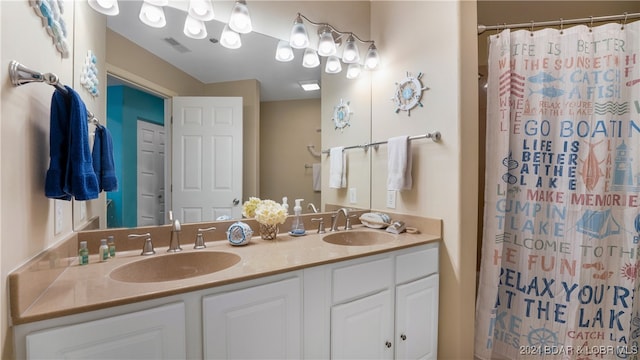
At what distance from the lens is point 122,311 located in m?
0.78

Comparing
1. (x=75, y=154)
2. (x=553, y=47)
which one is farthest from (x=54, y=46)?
(x=553, y=47)

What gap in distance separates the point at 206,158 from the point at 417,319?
1493 millimetres

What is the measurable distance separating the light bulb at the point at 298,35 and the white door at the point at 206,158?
0.51 meters

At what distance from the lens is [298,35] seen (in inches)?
66.2

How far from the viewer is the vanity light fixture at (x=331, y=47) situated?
1.70 m

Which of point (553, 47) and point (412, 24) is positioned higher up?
point (412, 24)

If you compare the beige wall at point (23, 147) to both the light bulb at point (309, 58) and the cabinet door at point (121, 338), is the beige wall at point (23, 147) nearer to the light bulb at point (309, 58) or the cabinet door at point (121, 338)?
the cabinet door at point (121, 338)

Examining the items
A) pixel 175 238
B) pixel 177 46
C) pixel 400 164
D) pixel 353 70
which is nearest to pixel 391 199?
pixel 400 164

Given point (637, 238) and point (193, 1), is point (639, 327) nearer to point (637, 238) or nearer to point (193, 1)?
point (637, 238)

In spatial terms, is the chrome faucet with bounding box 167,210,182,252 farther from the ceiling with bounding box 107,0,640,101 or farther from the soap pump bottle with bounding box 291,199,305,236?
the ceiling with bounding box 107,0,640,101

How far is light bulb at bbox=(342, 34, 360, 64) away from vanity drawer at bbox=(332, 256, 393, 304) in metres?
1.39

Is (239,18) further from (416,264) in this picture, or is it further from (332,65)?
(416,264)

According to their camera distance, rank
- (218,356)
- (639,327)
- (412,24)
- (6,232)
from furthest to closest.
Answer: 1. (412,24)
2. (639,327)
3. (218,356)
4. (6,232)

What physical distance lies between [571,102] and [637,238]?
807 millimetres
